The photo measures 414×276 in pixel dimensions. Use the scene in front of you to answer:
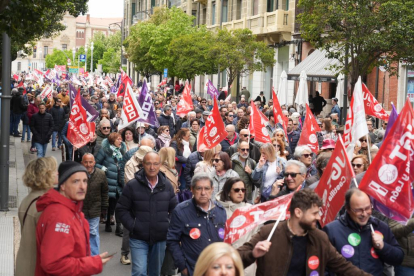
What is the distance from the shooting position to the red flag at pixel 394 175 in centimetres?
601

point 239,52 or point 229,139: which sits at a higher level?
point 239,52

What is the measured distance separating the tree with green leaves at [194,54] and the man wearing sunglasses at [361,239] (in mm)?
32364

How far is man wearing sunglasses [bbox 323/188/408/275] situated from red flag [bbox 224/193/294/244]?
1.43 ft

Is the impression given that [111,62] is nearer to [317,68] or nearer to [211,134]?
[317,68]

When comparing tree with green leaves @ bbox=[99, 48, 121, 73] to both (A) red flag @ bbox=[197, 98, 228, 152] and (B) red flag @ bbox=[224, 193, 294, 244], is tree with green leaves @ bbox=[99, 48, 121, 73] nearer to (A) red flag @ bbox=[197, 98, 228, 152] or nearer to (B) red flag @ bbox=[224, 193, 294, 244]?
(A) red flag @ bbox=[197, 98, 228, 152]

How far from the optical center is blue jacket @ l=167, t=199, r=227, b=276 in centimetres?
644

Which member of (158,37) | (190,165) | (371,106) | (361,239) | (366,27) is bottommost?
(190,165)

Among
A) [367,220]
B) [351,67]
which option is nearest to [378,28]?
[351,67]

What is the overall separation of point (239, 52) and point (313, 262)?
3040 centimetres

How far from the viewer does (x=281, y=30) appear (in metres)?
37.3

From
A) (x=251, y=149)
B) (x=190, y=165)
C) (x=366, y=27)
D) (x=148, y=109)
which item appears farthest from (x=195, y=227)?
(x=366, y=27)

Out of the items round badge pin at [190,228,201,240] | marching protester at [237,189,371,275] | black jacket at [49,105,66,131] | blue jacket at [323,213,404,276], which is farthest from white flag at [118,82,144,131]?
marching protester at [237,189,371,275]

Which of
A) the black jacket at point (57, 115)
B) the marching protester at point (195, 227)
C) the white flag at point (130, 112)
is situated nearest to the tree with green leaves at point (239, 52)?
the black jacket at point (57, 115)

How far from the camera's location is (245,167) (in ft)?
33.7
